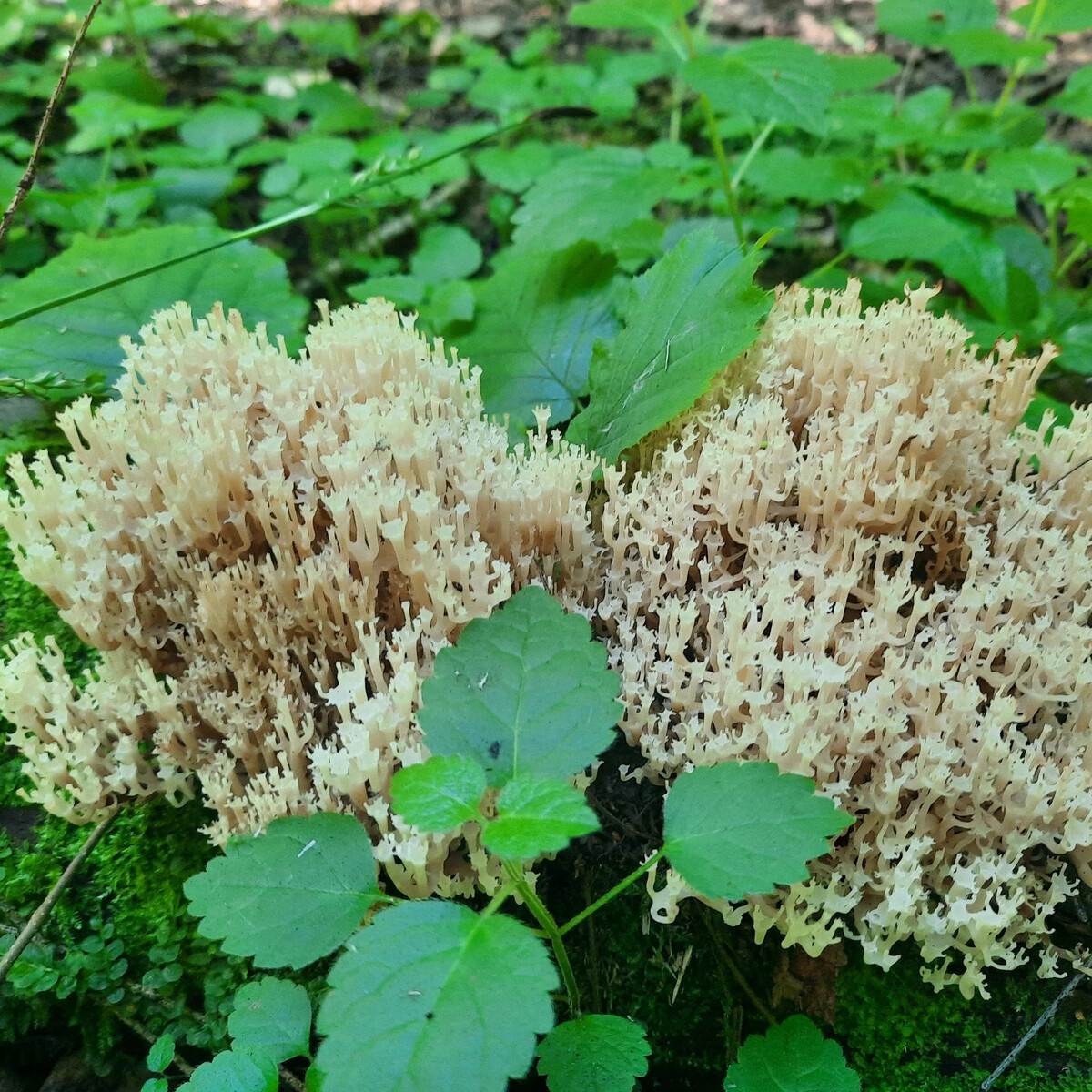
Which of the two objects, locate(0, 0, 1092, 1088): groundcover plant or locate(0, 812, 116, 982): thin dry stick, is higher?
locate(0, 0, 1092, 1088): groundcover plant

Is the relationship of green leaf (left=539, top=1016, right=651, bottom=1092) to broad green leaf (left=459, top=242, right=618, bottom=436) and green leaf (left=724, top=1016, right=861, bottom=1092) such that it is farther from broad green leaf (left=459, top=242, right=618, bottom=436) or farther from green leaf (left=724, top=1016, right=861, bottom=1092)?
broad green leaf (left=459, top=242, right=618, bottom=436)

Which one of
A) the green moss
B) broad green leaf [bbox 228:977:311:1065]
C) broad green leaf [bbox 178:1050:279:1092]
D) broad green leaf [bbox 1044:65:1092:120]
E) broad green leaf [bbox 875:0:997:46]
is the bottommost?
the green moss

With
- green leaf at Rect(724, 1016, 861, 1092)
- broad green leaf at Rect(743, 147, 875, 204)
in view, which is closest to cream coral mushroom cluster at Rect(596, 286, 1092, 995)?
green leaf at Rect(724, 1016, 861, 1092)

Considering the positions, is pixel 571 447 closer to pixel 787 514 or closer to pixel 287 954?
pixel 787 514

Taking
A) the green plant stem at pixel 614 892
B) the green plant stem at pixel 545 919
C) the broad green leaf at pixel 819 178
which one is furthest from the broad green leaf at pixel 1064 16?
the green plant stem at pixel 545 919

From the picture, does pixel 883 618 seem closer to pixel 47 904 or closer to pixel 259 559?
pixel 259 559

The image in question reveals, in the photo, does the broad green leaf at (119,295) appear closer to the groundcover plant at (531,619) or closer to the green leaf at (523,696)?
the groundcover plant at (531,619)
